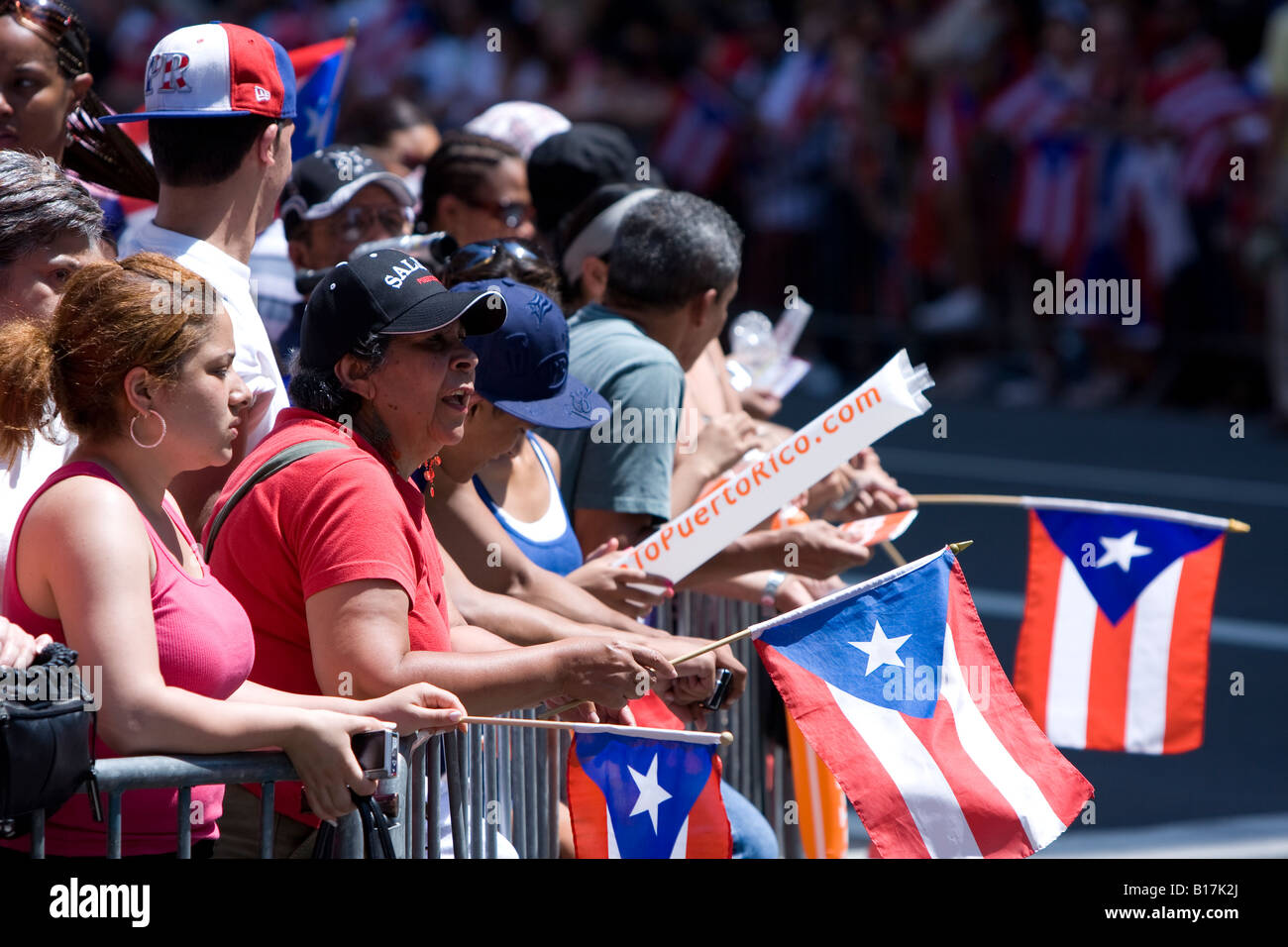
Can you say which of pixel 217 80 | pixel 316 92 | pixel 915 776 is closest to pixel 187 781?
pixel 915 776

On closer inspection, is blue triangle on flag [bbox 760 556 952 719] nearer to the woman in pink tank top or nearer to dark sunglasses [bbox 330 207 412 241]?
the woman in pink tank top

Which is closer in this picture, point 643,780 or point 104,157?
point 643,780

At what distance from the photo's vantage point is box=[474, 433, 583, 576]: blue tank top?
4.61 m

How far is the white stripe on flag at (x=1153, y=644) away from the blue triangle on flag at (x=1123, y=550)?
0.03 metres

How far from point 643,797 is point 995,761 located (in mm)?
789

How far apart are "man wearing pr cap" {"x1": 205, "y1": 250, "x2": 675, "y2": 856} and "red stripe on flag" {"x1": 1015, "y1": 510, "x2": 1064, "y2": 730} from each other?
2235mm

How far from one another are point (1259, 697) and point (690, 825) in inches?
220

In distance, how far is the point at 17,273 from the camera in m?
4.00

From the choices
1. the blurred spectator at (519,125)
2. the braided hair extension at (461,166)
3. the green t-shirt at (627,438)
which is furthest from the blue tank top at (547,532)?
the blurred spectator at (519,125)

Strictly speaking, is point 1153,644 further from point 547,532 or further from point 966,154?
point 966,154

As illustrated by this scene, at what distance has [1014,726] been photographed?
430 cm

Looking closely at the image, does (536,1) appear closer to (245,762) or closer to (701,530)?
(701,530)

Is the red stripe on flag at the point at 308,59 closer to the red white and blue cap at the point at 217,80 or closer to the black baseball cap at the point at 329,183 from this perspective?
the black baseball cap at the point at 329,183
